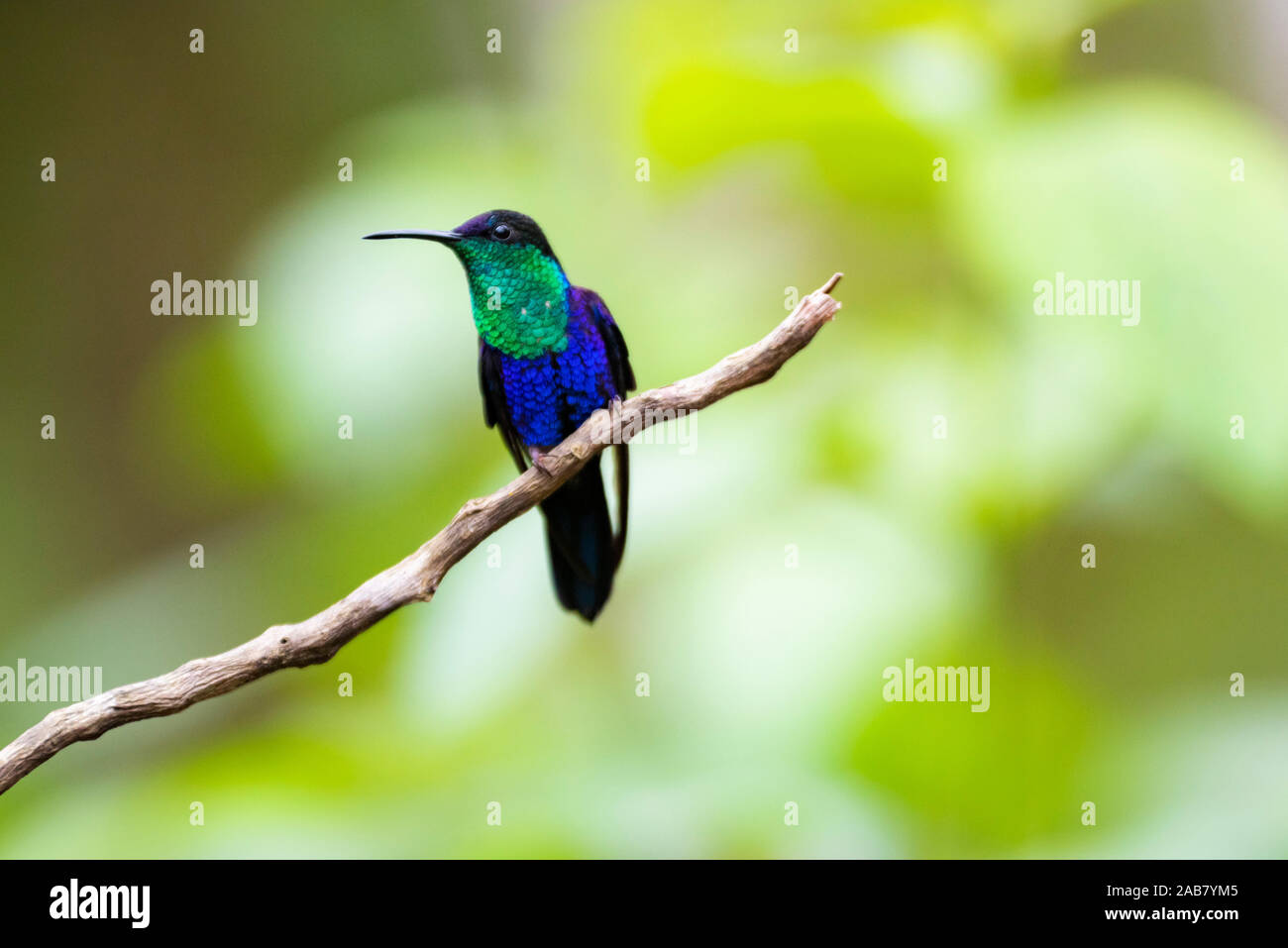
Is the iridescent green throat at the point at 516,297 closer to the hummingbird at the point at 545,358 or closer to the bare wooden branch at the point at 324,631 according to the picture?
the hummingbird at the point at 545,358

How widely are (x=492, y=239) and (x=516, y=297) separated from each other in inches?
5.3

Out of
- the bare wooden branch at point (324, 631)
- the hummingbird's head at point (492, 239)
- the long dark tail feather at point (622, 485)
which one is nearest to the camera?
the bare wooden branch at point (324, 631)

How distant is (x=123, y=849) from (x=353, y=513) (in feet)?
3.51

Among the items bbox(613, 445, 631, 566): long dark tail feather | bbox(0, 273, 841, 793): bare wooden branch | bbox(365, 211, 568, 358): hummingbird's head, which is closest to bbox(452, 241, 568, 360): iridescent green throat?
bbox(365, 211, 568, 358): hummingbird's head

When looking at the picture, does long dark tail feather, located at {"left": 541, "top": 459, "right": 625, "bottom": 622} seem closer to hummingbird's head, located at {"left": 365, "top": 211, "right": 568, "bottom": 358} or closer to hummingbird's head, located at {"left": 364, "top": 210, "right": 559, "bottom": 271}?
hummingbird's head, located at {"left": 365, "top": 211, "right": 568, "bottom": 358}

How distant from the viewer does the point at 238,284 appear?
3.06m

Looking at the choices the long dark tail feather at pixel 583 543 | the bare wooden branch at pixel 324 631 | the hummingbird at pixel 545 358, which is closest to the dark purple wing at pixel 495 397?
the hummingbird at pixel 545 358

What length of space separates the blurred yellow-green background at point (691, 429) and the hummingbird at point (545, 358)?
14 cm

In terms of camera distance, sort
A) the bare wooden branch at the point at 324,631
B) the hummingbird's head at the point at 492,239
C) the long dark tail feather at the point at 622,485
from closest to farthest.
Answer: the bare wooden branch at the point at 324,631 → the hummingbird's head at the point at 492,239 → the long dark tail feather at the point at 622,485

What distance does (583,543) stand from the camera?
2.51 metres

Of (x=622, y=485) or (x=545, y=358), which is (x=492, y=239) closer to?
Result: (x=545, y=358)

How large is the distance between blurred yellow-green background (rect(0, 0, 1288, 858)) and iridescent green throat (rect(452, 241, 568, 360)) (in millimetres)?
308

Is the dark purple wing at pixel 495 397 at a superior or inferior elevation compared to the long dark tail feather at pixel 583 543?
superior

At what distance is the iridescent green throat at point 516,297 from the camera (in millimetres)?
2330
